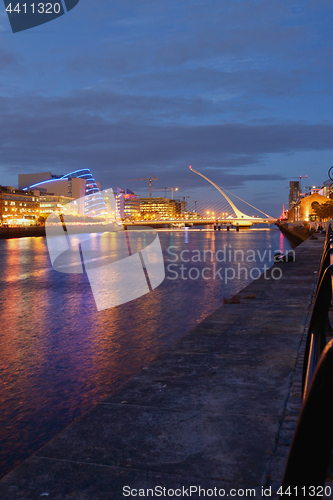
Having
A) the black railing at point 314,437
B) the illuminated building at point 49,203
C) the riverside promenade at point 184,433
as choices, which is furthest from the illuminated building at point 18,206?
the black railing at point 314,437

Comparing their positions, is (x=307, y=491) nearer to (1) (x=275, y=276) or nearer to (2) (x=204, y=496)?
(2) (x=204, y=496)

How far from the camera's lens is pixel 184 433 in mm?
3264

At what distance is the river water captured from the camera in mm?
5909

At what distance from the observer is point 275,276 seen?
1412 centimetres

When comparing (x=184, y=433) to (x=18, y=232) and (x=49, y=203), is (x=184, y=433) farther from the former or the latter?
(x=49, y=203)

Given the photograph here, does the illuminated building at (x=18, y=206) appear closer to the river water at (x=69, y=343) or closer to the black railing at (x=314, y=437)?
the river water at (x=69, y=343)

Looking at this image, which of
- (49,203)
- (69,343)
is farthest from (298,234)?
(49,203)

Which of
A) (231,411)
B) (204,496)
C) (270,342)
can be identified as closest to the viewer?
(204,496)

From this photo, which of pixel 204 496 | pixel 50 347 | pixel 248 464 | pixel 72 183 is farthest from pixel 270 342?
pixel 72 183

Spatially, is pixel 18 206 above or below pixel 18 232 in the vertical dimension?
above

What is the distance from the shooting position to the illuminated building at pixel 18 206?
132637 millimetres

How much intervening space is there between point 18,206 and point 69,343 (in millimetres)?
139401

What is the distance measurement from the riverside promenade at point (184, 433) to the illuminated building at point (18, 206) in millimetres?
134222

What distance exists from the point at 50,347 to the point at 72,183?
188926 millimetres
